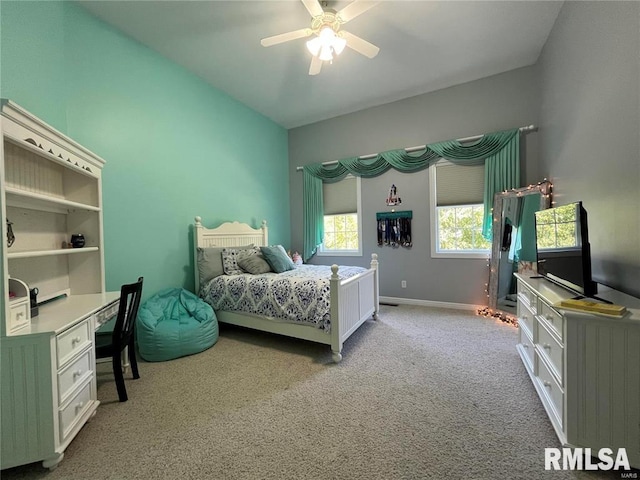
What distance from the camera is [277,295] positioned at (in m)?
2.72

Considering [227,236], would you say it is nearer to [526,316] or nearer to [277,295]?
[277,295]

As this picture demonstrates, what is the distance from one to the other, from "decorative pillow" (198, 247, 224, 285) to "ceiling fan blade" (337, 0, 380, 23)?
2837 millimetres

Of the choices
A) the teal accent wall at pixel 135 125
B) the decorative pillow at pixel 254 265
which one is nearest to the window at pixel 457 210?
the decorative pillow at pixel 254 265

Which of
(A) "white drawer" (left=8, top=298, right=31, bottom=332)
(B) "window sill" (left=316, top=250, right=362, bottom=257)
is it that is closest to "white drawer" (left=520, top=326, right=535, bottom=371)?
(B) "window sill" (left=316, top=250, right=362, bottom=257)

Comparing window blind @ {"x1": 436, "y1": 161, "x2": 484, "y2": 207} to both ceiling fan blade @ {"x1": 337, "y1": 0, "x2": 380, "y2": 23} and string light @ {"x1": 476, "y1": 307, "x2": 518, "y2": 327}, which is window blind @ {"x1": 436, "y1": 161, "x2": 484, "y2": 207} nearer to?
string light @ {"x1": 476, "y1": 307, "x2": 518, "y2": 327}

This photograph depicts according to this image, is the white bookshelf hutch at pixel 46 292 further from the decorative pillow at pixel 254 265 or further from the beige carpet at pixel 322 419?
the decorative pillow at pixel 254 265

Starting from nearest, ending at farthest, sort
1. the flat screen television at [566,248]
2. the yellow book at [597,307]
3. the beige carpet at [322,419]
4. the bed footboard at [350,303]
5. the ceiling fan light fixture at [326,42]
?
the yellow book at [597,307] < the beige carpet at [322,419] < the flat screen television at [566,248] < the ceiling fan light fixture at [326,42] < the bed footboard at [350,303]

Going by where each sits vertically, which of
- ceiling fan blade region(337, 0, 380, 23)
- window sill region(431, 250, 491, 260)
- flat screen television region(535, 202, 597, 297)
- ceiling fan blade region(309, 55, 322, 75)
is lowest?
window sill region(431, 250, 491, 260)

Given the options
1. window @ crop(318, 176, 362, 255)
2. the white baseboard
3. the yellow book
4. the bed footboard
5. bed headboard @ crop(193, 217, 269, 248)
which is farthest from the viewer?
window @ crop(318, 176, 362, 255)

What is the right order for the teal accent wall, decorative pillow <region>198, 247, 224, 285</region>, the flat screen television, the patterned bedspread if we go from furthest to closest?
1. decorative pillow <region>198, 247, 224, 285</region>
2. the patterned bedspread
3. the teal accent wall
4. the flat screen television

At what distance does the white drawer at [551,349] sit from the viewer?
4.64 ft

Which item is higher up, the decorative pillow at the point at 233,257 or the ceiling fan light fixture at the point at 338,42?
the ceiling fan light fixture at the point at 338,42

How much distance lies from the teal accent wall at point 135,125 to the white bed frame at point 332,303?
20cm

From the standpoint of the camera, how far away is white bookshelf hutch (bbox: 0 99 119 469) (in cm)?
128
